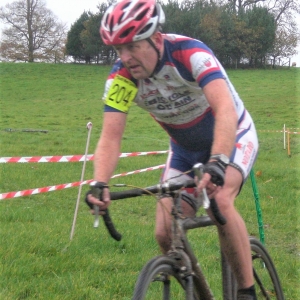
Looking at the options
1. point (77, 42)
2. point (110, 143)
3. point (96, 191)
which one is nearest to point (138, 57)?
point (110, 143)

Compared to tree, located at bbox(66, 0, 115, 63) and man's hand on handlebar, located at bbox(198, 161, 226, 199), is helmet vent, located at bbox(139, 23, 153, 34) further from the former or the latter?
tree, located at bbox(66, 0, 115, 63)

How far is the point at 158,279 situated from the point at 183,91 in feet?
3.89

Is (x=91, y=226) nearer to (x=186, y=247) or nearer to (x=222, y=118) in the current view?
(x=186, y=247)

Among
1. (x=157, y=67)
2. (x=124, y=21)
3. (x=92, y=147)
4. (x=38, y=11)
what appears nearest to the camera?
(x=124, y=21)

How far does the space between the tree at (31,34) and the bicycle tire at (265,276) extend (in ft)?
125

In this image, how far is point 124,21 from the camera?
9.88 feet

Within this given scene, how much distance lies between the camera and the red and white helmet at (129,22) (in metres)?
3.02

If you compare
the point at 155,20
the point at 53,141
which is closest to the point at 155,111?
the point at 155,20

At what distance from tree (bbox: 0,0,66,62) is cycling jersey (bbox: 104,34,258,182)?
38139 millimetres

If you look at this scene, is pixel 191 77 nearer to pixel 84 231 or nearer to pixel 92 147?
pixel 84 231

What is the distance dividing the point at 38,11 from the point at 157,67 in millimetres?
42249

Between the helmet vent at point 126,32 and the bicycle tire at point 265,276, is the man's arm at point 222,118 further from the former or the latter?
the bicycle tire at point 265,276

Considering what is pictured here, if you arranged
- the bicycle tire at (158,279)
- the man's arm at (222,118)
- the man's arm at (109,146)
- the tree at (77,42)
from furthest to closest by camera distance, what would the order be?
the tree at (77,42) < the man's arm at (109,146) < the man's arm at (222,118) < the bicycle tire at (158,279)

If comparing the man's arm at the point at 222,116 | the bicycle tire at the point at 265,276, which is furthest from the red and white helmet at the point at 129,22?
the bicycle tire at the point at 265,276
